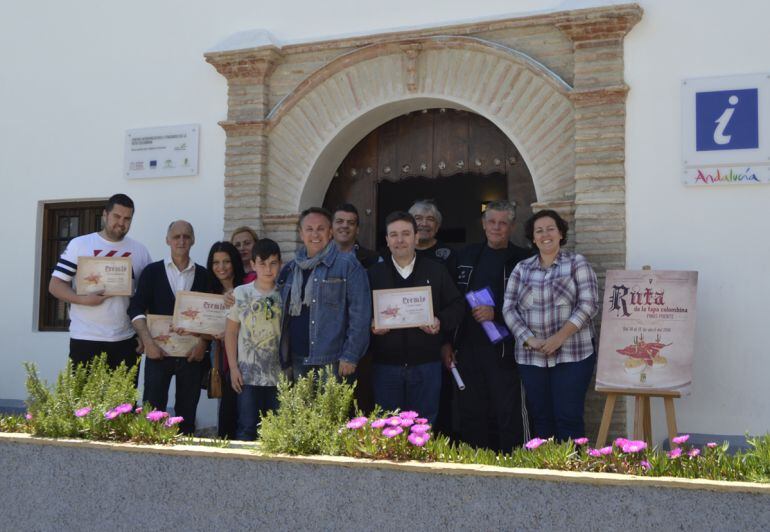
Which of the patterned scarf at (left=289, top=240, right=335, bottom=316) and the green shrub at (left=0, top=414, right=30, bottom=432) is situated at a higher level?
the patterned scarf at (left=289, top=240, right=335, bottom=316)

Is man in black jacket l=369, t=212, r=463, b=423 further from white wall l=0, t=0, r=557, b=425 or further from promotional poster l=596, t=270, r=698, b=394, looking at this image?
white wall l=0, t=0, r=557, b=425

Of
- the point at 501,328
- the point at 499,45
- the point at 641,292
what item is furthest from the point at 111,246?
the point at 641,292

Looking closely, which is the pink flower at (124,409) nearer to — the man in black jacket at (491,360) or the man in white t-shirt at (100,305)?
the man in white t-shirt at (100,305)

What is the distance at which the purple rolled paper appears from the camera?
4.96m

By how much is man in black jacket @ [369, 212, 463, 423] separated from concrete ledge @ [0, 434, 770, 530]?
56.7 inches

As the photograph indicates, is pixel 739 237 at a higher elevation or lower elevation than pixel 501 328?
higher

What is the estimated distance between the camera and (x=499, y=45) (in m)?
5.85

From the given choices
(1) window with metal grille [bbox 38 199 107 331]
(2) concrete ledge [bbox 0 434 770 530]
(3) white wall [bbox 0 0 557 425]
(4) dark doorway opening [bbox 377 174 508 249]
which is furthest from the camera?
(4) dark doorway opening [bbox 377 174 508 249]

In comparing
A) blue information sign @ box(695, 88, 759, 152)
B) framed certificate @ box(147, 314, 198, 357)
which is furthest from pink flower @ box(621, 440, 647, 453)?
framed certificate @ box(147, 314, 198, 357)

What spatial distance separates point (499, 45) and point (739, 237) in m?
2.05

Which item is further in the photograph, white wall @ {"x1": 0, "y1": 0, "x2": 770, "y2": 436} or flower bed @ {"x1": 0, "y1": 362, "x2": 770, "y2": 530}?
white wall @ {"x1": 0, "y1": 0, "x2": 770, "y2": 436}

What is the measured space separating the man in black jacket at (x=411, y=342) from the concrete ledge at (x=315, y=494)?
4.72 feet

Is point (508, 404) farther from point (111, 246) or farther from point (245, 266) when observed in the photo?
point (111, 246)

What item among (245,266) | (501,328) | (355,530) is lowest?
(355,530)
